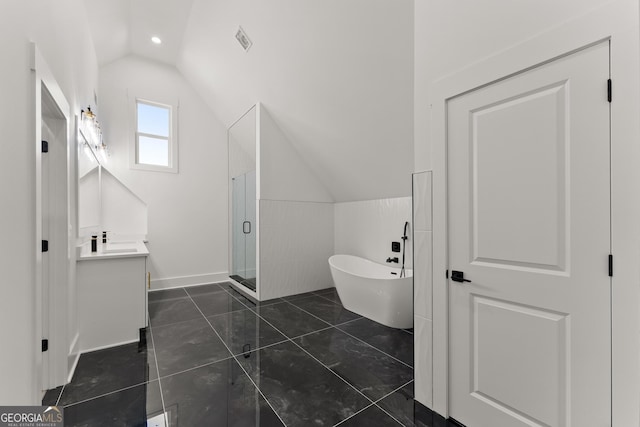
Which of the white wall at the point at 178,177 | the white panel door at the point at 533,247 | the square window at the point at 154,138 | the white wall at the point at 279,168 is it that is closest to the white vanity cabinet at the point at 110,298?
the white wall at the point at 279,168

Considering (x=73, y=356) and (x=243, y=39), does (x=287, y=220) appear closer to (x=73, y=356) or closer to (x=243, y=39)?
(x=243, y=39)

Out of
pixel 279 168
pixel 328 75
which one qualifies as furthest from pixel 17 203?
pixel 279 168

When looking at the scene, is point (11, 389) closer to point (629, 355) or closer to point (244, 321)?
point (244, 321)

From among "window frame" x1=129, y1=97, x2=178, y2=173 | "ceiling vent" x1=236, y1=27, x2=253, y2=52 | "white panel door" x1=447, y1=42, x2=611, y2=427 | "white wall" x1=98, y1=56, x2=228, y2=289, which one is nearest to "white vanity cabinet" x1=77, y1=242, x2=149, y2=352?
"white wall" x1=98, y1=56, x2=228, y2=289

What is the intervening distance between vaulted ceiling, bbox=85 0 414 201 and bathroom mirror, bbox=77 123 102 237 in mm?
1564

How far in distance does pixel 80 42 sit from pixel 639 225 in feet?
14.1

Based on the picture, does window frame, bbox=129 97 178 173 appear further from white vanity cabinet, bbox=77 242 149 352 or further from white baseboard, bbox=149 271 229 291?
white vanity cabinet, bbox=77 242 149 352

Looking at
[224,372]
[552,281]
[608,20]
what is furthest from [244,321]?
[608,20]

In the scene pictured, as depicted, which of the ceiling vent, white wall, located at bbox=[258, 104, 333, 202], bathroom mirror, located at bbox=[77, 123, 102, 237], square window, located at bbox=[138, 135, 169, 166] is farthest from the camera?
square window, located at bbox=[138, 135, 169, 166]

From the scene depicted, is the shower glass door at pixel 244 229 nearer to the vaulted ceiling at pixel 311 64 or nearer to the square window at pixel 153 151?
the vaulted ceiling at pixel 311 64

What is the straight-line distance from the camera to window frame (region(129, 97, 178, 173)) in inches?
173

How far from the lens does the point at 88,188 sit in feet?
10.6

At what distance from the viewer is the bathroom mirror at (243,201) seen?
13.6 feet

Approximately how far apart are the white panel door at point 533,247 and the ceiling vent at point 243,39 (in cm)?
278
